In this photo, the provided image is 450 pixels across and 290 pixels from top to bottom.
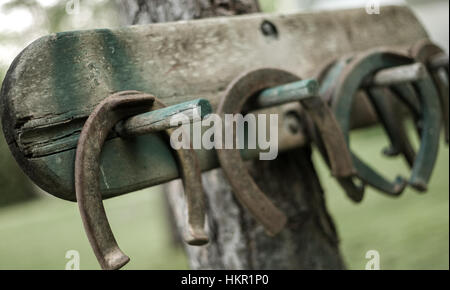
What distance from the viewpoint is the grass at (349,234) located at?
1809 millimetres

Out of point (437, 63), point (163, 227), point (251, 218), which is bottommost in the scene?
point (251, 218)

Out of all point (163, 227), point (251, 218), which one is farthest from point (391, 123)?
point (163, 227)

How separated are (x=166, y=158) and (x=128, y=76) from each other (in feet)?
0.44

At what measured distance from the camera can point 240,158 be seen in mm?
750

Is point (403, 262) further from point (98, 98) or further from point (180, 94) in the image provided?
point (98, 98)

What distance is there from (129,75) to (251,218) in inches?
15.9

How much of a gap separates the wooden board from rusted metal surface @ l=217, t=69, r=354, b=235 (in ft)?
0.15

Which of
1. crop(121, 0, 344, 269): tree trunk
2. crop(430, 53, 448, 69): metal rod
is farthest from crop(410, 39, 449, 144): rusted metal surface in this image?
crop(121, 0, 344, 269): tree trunk

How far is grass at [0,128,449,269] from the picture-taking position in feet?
5.93

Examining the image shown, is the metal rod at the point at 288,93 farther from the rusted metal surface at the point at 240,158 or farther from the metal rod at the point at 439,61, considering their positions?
the metal rod at the point at 439,61

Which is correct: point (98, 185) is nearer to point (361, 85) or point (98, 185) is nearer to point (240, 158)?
point (240, 158)

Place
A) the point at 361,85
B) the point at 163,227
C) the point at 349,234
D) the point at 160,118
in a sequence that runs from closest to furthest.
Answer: the point at 160,118, the point at 361,85, the point at 349,234, the point at 163,227

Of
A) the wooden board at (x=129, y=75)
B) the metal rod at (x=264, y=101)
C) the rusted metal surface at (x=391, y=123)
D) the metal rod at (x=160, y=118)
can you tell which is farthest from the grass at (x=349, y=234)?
the metal rod at (x=160, y=118)
